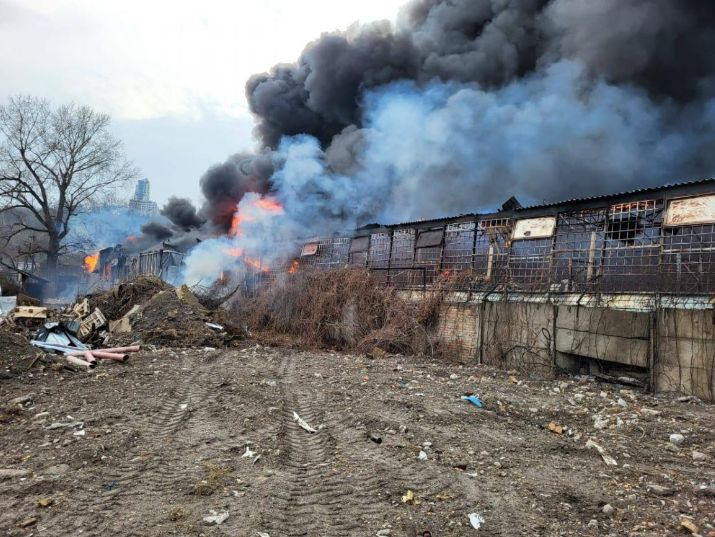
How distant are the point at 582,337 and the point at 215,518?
727cm

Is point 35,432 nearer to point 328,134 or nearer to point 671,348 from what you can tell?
point 671,348

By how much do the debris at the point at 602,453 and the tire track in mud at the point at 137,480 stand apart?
Result: 3.87m

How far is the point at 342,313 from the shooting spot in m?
12.2

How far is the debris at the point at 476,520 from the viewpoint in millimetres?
3020

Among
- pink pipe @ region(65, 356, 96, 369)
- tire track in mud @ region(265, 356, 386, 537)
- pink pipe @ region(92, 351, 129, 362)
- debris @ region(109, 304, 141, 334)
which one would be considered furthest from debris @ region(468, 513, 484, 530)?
debris @ region(109, 304, 141, 334)

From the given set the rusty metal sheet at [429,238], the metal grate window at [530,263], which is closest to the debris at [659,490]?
the metal grate window at [530,263]

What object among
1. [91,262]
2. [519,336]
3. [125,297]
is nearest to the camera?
[519,336]

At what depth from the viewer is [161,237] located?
109 ft

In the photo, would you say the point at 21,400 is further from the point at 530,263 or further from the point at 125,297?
the point at 530,263

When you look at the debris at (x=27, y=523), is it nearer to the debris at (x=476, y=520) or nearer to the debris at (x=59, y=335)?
the debris at (x=476, y=520)

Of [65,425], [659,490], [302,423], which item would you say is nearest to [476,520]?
[659,490]

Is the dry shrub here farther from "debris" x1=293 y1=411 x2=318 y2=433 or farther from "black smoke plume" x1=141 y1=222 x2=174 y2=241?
"black smoke plume" x1=141 y1=222 x2=174 y2=241

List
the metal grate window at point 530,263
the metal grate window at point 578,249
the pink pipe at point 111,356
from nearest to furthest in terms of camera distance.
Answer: the pink pipe at point 111,356
the metal grate window at point 578,249
the metal grate window at point 530,263

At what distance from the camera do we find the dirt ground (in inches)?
120
